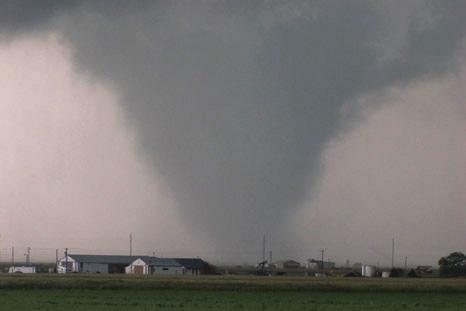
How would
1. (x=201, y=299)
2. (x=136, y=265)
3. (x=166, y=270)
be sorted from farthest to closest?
(x=136, y=265), (x=166, y=270), (x=201, y=299)

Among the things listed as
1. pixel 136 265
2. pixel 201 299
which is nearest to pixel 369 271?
pixel 136 265

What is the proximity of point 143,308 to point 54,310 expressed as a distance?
5.45m

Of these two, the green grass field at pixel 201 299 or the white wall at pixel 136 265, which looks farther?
the white wall at pixel 136 265

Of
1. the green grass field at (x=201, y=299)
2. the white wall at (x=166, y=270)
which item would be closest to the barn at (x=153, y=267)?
the white wall at (x=166, y=270)

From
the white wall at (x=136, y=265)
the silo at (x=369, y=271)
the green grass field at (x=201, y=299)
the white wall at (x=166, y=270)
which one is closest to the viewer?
the green grass field at (x=201, y=299)

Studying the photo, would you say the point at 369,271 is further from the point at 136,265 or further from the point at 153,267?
the point at 136,265

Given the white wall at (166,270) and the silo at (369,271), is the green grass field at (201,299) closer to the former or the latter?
the silo at (369,271)

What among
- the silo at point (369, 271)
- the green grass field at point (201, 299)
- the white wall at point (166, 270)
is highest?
the green grass field at point (201, 299)

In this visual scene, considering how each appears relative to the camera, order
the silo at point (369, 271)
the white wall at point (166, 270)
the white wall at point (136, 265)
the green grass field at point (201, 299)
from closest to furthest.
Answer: the green grass field at point (201, 299), the silo at point (369, 271), the white wall at point (166, 270), the white wall at point (136, 265)

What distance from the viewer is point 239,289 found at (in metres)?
88.6

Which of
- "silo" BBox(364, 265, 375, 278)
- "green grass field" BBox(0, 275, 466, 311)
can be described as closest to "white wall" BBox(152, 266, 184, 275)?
"silo" BBox(364, 265, 375, 278)

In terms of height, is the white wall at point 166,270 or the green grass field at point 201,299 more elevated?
the green grass field at point 201,299

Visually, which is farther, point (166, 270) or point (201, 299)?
point (166, 270)

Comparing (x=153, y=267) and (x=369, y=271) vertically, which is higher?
(x=369, y=271)
